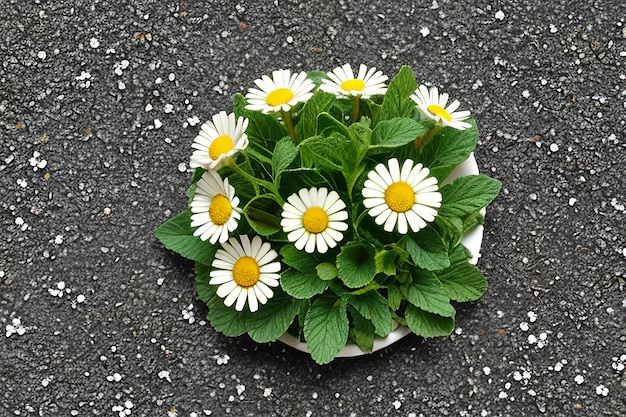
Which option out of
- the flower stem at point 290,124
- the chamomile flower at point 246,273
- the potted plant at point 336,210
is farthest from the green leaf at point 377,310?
the flower stem at point 290,124

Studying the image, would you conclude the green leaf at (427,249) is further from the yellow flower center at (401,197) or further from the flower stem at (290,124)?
the flower stem at (290,124)

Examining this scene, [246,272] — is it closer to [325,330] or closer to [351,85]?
[325,330]

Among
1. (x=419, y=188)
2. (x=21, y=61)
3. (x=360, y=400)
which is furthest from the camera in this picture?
(x=21, y=61)

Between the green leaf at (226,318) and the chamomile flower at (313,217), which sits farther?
the green leaf at (226,318)

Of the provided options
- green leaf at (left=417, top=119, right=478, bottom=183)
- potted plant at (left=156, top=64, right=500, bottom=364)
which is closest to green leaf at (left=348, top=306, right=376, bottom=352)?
potted plant at (left=156, top=64, right=500, bottom=364)

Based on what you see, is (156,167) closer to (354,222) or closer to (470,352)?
(354,222)

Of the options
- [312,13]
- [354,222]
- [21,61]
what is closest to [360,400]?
[354,222]
